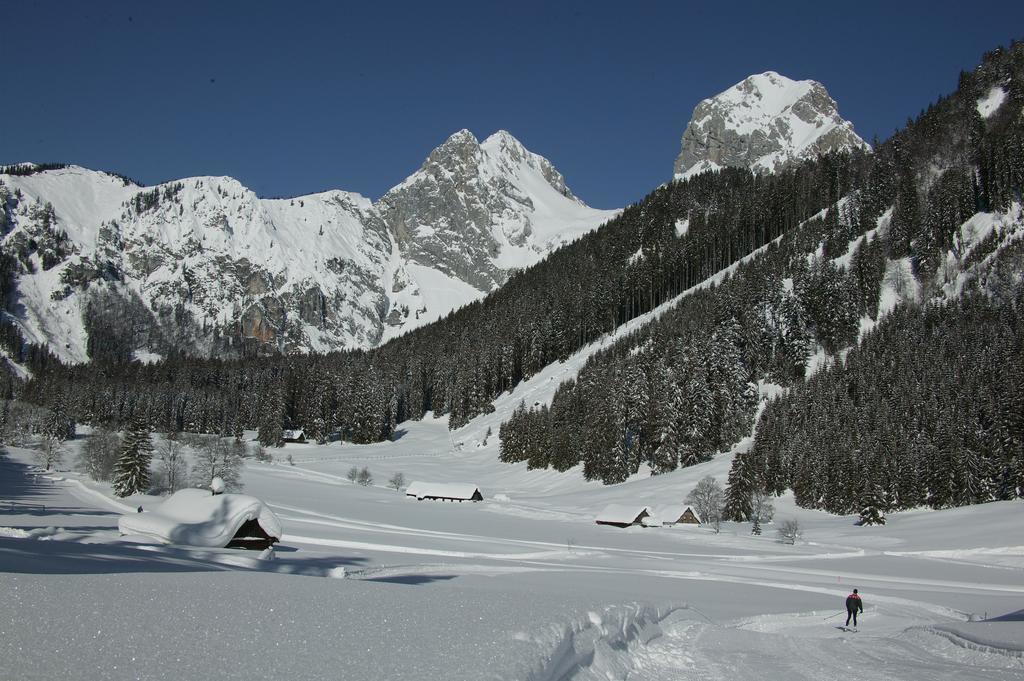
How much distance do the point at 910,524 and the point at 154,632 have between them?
67901 millimetres

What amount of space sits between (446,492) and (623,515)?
2712 centimetres

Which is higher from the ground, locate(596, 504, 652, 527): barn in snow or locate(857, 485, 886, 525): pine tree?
locate(857, 485, 886, 525): pine tree

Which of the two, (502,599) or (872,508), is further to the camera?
(872,508)

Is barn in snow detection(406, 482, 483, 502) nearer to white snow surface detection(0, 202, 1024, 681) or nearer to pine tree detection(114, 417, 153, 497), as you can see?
white snow surface detection(0, 202, 1024, 681)

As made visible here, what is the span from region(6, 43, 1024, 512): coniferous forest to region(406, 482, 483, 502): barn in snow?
18.2 meters

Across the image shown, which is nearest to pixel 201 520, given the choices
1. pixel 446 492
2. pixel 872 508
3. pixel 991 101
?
pixel 872 508

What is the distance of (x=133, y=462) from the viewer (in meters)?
62.1

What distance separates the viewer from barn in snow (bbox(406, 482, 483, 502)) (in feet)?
283

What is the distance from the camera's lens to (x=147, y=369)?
19188 cm

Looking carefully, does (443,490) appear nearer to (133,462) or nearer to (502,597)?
(133,462)

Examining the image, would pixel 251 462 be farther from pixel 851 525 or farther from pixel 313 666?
pixel 313 666

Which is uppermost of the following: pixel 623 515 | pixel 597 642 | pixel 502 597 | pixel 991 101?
pixel 991 101

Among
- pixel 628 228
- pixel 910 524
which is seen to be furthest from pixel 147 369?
pixel 910 524

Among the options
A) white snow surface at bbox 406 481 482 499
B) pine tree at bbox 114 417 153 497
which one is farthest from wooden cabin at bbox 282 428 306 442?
pine tree at bbox 114 417 153 497
